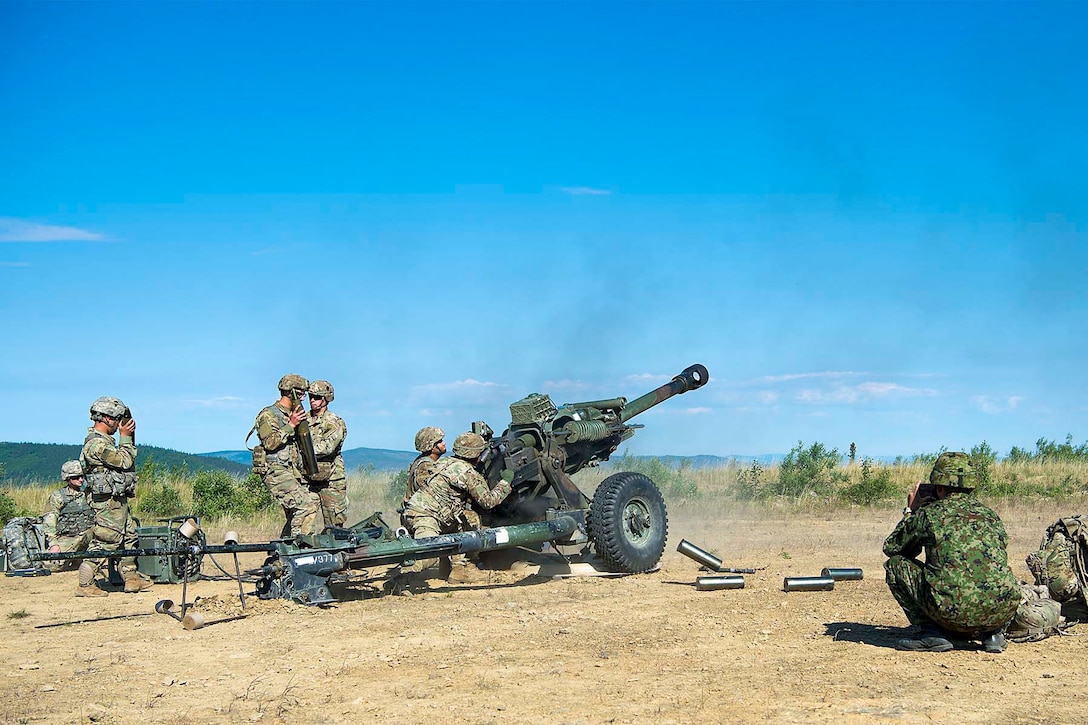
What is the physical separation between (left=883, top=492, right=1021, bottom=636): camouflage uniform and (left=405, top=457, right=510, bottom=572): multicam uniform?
183 inches

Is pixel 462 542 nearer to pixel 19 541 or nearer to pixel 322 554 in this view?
pixel 322 554

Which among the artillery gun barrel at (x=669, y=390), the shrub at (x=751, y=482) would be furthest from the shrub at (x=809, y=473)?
the artillery gun barrel at (x=669, y=390)

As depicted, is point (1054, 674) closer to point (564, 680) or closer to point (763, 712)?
point (763, 712)

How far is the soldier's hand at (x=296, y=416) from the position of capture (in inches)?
446

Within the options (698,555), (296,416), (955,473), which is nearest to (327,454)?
(296,416)

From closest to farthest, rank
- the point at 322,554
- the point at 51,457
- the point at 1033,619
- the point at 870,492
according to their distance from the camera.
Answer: the point at 1033,619 < the point at 322,554 < the point at 870,492 < the point at 51,457

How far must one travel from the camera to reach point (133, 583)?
10.7 metres

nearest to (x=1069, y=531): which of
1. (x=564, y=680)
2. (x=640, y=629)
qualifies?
(x=640, y=629)

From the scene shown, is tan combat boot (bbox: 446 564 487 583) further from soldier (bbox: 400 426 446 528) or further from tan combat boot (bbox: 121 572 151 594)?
tan combat boot (bbox: 121 572 151 594)

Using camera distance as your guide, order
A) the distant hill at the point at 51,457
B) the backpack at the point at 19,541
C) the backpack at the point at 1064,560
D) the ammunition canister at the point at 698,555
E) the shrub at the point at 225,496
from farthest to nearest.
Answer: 1. the distant hill at the point at 51,457
2. the shrub at the point at 225,496
3. the backpack at the point at 19,541
4. the ammunition canister at the point at 698,555
5. the backpack at the point at 1064,560

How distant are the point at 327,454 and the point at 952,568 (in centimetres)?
708

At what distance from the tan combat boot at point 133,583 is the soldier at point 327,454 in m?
2.00

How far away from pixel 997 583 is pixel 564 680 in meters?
2.89

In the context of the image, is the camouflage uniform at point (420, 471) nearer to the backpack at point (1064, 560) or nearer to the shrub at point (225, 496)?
the backpack at point (1064, 560)
